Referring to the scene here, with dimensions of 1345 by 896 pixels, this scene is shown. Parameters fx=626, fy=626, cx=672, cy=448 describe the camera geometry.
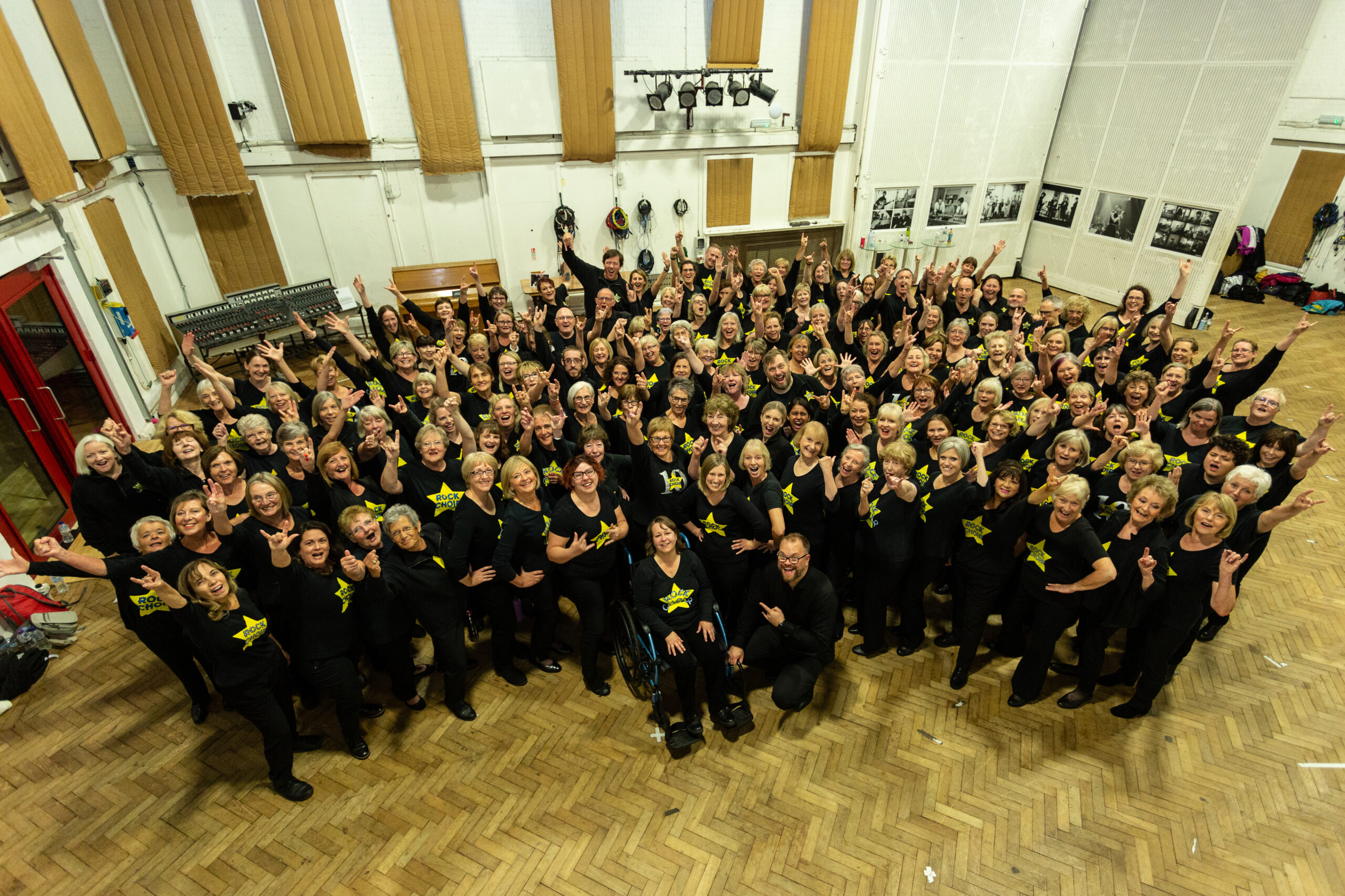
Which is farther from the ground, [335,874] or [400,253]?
[400,253]

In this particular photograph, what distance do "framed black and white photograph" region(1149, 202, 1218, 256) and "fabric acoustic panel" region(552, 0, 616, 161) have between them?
8980 millimetres

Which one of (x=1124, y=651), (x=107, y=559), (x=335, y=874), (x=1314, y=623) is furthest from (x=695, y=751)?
(x=1314, y=623)

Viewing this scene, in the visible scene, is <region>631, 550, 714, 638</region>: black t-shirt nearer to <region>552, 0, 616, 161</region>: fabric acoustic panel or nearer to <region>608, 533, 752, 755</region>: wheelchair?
<region>608, 533, 752, 755</region>: wheelchair

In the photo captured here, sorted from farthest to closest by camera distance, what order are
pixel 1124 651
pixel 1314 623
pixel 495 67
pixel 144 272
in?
pixel 495 67 → pixel 144 272 → pixel 1314 623 → pixel 1124 651

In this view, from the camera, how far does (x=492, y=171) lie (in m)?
9.83

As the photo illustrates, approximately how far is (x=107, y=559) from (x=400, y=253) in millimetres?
7979

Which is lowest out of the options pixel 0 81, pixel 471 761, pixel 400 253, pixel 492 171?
pixel 471 761

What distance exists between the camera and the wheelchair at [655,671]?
3646 millimetres

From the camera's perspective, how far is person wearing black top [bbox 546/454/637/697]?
3.59m

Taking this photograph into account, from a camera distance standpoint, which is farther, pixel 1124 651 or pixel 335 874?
pixel 1124 651

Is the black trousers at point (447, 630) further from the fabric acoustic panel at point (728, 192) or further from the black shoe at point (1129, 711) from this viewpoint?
the fabric acoustic panel at point (728, 192)

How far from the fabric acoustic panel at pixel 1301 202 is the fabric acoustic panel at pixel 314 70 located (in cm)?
1606

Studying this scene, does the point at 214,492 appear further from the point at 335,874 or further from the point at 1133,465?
the point at 1133,465

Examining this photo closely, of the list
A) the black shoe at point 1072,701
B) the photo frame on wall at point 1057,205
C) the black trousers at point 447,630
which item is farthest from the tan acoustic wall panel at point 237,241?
the photo frame on wall at point 1057,205
